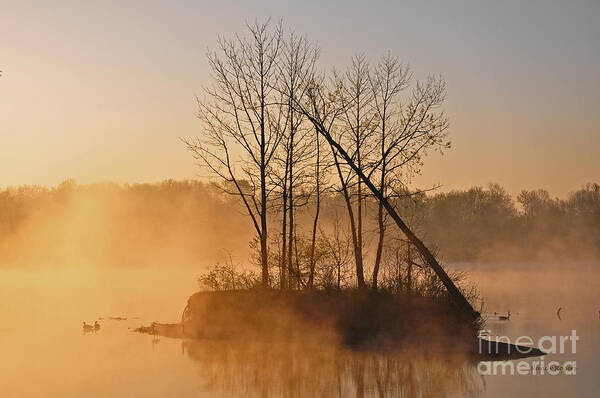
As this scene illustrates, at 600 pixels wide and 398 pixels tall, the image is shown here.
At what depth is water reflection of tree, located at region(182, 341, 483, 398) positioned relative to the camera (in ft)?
72.9

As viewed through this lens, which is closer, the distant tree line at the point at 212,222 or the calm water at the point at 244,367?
the calm water at the point at 244,367

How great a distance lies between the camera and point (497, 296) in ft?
174

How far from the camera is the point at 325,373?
24.5 metres

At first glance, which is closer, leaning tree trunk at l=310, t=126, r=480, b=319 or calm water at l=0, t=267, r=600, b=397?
calm water at l=0, t=267, r=600, b=397

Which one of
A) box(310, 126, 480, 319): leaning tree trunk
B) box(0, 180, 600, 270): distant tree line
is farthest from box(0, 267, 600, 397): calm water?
box(0, 180, 600, 270): distant tree line

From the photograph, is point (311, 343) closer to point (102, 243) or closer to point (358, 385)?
point (358, 385)

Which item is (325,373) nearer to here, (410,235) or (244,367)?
(244,367)

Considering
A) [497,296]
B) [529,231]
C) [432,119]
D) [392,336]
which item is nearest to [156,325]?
[392,336]

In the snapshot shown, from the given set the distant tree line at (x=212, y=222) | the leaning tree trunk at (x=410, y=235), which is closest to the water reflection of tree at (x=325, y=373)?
the leaning tree trunk at (x=410, y=235)

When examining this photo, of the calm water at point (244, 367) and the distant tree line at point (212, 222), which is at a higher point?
the distant tree line at point (212, 222)

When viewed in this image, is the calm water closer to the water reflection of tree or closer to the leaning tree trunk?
the water reflection of tree

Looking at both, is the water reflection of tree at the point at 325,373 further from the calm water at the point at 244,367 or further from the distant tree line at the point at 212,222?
the distant tree line at the point at 212,222

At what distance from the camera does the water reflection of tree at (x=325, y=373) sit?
22234mm

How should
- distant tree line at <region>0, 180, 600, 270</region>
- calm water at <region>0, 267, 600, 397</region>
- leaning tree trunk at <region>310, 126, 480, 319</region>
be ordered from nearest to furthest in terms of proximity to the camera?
calm water at <region>0, 267, 600, 397</region> < leaning tree trunk at <region>310, 126, 480, 319</region> < distant tree line at <region>0, 180, 600, 270</region>
